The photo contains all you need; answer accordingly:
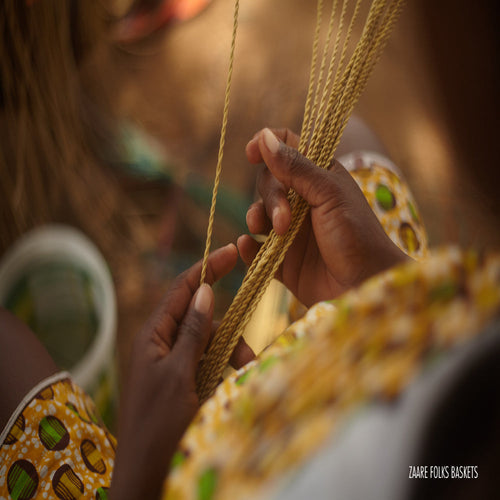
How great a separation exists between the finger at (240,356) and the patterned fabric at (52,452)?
0.71 ft

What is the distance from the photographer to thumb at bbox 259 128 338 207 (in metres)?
0.51

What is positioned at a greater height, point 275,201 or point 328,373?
point 275,201

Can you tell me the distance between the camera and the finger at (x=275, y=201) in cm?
52

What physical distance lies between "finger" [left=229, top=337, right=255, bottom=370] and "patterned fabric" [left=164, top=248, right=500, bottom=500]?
0.17 meters

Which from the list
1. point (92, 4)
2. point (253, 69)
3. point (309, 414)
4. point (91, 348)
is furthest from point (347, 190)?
point (92, 4)

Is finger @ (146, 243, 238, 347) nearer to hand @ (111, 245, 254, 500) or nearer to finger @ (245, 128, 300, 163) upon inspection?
hand @ (111, 245, 254, 500)

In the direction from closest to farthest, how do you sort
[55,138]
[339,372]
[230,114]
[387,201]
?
[339,372]
[387,201]
[230,114]
[55,138]

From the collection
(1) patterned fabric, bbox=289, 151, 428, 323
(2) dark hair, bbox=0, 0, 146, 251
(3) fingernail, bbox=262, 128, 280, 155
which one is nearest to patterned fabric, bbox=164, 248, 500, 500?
(3) fingernail, bbox=262, 128, 280, 155

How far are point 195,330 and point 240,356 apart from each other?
0.09m

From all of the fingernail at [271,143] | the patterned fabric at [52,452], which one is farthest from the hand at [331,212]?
the patterned fabric at [52,452]

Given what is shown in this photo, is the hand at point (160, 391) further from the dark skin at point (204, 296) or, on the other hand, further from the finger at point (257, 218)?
the finger at point (257, 218)

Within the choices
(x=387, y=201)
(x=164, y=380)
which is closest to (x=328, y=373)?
(x=164, y=380)

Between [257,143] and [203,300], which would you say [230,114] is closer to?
[257,143]

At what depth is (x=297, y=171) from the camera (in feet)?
1.68
